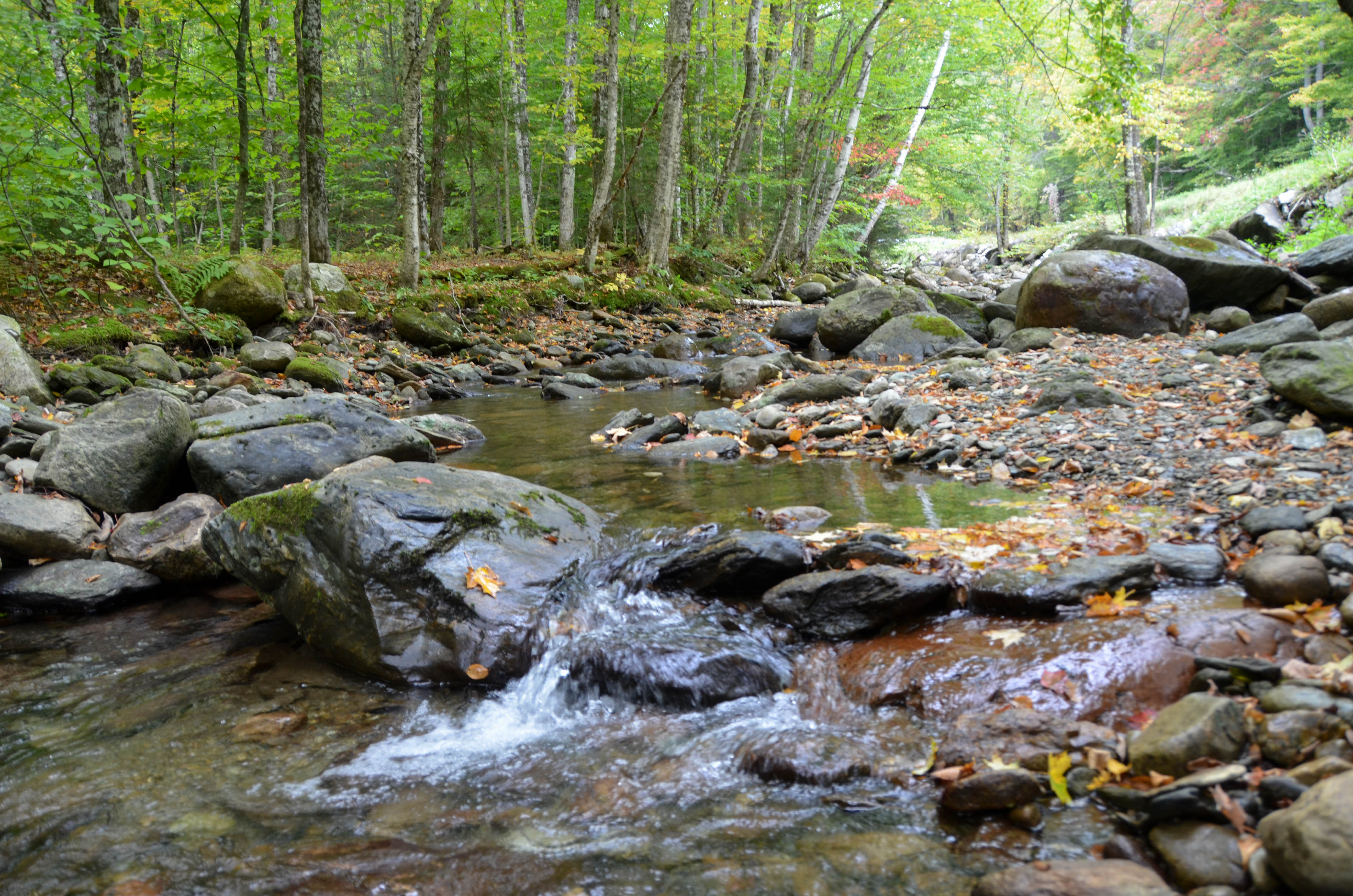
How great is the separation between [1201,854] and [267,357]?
10.9 m

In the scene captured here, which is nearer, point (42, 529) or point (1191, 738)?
point (1191, 738)

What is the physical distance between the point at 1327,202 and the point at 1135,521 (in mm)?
16864

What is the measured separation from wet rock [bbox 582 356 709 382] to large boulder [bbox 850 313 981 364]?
9.26 feet

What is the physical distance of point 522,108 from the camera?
57.0 ft

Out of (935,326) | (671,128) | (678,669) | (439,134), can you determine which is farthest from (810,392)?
(439,134)

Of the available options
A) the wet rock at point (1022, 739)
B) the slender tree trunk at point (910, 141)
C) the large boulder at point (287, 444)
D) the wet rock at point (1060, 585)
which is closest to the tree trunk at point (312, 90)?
the large boulder at point (287, 444)

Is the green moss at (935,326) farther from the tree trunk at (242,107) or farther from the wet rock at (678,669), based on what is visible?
the tree trunk at (242,107)

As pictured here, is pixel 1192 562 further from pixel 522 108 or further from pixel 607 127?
pixel 522 108

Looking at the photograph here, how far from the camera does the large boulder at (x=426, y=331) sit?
1274 centimetres

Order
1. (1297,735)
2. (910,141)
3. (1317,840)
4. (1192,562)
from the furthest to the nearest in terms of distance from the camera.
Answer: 1. (910,141)
2. (1192,562)
3. (1297,735)
4. (1317,840)

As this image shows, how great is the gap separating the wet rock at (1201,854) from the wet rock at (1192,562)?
1779mm

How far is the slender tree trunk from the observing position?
21.8 metres

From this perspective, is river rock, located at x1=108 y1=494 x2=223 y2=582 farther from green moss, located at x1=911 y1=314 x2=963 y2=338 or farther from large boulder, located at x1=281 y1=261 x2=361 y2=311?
green moss, located at x1=911 y1=314 x2=963 y2=338

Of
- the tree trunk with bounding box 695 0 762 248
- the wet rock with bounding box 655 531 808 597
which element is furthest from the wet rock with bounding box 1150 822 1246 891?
the tree trunk with bounding box 695 0 762 248
